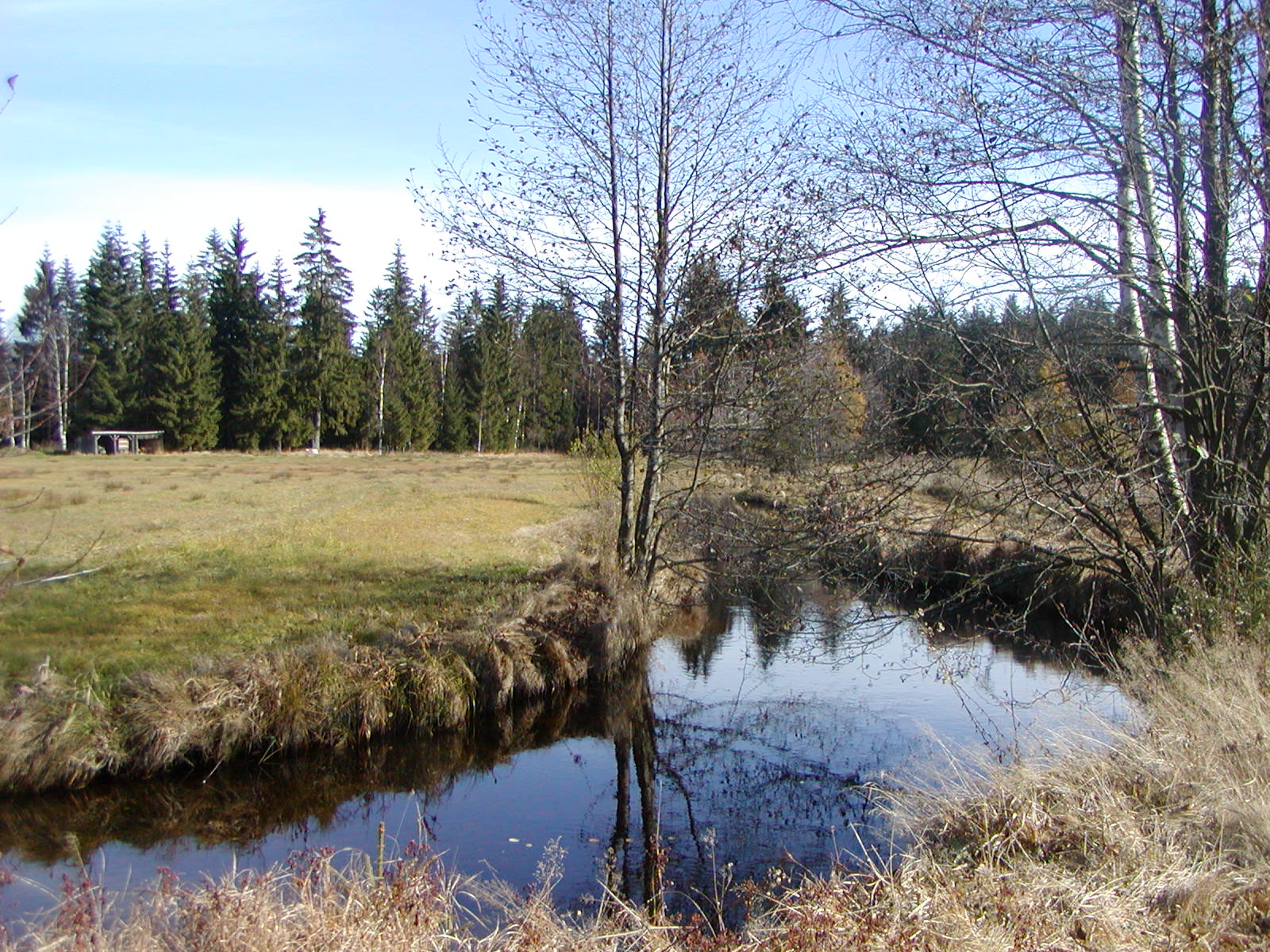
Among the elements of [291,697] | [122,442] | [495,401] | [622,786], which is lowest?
[622,786]

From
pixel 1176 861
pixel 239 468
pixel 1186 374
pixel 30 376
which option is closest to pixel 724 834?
pixel 1176 861

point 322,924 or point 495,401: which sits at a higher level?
point 495,401

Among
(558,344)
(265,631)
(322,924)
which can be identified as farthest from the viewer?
(558,344)

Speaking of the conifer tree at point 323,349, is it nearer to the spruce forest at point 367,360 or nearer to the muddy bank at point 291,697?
the spruce forest at point 367,360

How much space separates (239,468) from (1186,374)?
3366 cm

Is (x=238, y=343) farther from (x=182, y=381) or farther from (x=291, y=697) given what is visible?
(x=291, y=697)

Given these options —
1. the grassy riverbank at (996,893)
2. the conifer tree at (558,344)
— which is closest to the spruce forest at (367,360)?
the conifer tree at (558,344)

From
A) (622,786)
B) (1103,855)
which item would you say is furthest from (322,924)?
(622,786)

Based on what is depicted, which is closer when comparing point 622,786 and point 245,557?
point 622,786

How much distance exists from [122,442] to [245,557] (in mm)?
36928

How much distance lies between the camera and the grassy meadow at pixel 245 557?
1070cm

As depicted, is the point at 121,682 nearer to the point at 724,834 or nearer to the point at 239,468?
the point at 724,834

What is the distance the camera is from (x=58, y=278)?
56.1m

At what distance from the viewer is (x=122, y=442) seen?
47.6 m
